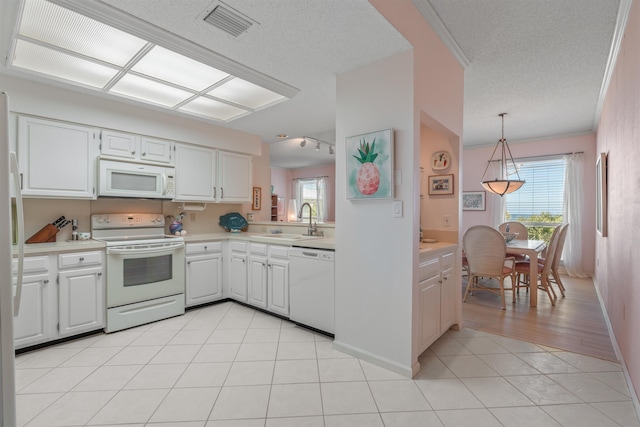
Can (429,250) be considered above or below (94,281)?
above

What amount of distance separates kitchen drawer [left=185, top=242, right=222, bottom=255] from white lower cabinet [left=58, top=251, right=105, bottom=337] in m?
0.86

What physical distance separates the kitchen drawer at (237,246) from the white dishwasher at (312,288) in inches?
33.4

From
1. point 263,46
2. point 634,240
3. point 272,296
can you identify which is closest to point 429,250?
point 634,240

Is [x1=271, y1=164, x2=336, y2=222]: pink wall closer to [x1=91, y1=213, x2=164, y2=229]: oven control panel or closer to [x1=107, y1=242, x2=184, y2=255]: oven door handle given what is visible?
[x1=91, y1=213, x2=164, y2=229]: oven control panel

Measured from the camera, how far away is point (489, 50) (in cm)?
258

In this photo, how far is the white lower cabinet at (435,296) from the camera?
2.27 meters

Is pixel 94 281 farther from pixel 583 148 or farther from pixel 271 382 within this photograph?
pixel 583 148

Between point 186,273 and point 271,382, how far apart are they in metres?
1.90

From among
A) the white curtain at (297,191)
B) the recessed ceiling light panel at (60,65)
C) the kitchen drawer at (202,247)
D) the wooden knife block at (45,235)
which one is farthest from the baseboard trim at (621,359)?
the white curtain at (297,191)

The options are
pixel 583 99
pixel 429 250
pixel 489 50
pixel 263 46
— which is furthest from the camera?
pixel 583 99

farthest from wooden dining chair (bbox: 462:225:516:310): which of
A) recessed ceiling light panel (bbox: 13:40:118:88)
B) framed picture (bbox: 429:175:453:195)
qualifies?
recessed ceiling light panel (bbox: 13:40:118:88)

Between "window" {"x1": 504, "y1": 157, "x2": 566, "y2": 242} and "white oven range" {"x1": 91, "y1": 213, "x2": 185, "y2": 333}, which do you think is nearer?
"white oven range" {"x1": 91, "y1": 213, "x2": 185, "y2": 333}

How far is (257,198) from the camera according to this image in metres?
4.82

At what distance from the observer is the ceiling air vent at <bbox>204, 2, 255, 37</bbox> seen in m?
1.74
